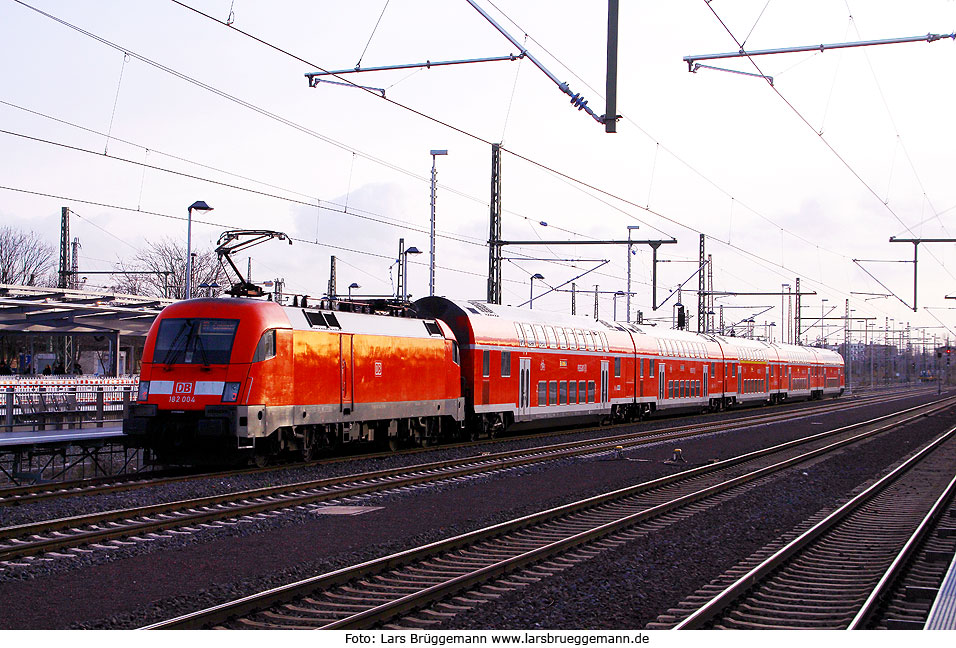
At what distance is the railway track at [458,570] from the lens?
26.5ft

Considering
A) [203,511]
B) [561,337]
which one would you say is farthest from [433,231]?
[203,511]

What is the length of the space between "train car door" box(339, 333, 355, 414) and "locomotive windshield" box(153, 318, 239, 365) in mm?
2801

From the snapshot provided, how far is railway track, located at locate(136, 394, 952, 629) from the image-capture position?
809 centimetres

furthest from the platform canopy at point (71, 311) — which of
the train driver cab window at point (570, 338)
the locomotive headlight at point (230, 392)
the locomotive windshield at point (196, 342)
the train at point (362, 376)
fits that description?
the train driver cab window at point (570, 338)

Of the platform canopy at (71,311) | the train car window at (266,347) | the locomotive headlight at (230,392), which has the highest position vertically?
the platform canopy at (71,311)

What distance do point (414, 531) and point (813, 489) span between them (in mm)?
8345

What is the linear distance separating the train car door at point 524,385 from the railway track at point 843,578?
517 inches

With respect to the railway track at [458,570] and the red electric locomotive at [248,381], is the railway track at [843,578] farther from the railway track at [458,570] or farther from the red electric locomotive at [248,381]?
the red electric locomotive at [248,381]

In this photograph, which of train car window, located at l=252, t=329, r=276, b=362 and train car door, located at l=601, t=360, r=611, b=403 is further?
train car door, located at l=601, t=360, r=611, b=403

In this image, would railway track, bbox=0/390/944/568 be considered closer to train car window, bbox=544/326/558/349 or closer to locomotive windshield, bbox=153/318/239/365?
locomotive windshield, bbox=153/318/239/365

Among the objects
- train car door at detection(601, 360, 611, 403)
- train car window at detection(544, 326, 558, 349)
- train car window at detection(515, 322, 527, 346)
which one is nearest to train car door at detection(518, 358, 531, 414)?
train car window at detection(515, 322, 527, 346)

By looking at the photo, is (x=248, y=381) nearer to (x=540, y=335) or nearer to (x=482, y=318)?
(x=482, y=318)

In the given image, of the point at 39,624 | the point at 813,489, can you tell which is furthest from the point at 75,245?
the point at 39,624

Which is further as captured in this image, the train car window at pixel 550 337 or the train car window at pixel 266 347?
the train car window at pixel 550 337
